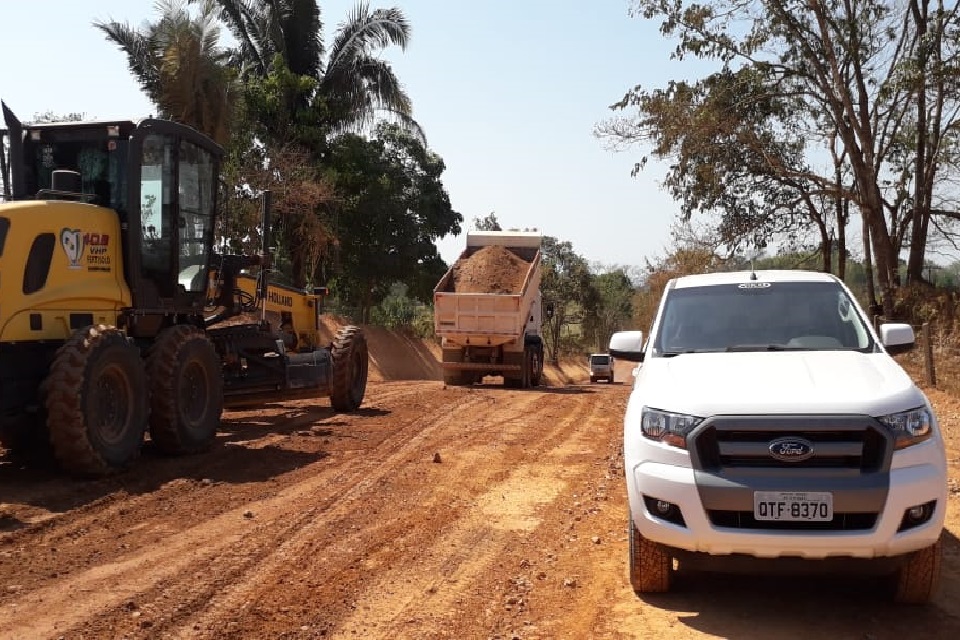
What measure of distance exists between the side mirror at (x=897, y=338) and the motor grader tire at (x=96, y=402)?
6.52m

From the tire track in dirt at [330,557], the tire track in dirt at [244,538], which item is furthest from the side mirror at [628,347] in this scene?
the tire track in dirt at [244,538]

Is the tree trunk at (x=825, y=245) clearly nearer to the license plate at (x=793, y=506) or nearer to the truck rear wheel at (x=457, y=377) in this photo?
the truck rear wheel at (x=457, y=377)

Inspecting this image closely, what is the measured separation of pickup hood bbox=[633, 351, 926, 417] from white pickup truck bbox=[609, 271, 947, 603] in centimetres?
1

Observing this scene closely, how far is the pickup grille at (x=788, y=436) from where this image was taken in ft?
16.0

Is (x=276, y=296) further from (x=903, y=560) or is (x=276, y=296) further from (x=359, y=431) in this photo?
(x=903, y=560)

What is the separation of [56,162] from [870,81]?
20.5 meters

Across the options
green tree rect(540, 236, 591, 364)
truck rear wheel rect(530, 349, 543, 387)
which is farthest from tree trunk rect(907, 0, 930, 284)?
green tree rect(540, 236, 591, 364)

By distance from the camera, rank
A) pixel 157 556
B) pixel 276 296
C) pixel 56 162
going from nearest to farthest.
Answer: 1. pixel 157 556
2. pixel 56 162
3. pixel 276 296

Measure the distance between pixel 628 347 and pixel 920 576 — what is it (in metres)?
2.46

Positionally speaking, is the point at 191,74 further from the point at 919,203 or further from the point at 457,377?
the point at 919,203

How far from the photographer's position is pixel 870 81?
23.6 meters

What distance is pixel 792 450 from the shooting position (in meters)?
4.90

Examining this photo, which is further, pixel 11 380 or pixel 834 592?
pixel 11 380

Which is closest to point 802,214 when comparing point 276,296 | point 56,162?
point 276,296
